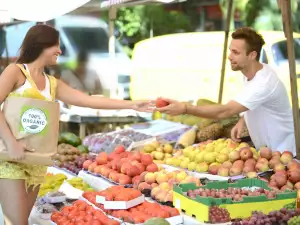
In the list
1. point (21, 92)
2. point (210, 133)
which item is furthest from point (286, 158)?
point (21, 92)

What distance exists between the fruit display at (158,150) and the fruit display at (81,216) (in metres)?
1.60

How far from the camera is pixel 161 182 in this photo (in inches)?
187

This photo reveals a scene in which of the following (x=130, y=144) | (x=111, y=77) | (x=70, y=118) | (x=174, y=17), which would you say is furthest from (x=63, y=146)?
(x=174, y=17)

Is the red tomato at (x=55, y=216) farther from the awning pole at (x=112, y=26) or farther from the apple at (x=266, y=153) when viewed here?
the awning pole at (x=112, y=26)

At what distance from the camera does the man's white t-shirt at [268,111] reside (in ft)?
16.8

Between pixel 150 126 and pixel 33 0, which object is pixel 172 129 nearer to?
pixel 150 126

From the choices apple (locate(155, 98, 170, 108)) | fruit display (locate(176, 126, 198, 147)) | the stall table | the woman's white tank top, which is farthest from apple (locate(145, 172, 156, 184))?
the stall table

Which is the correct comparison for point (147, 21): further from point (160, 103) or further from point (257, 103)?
point (160, 103)

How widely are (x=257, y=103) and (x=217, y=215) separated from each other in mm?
1627

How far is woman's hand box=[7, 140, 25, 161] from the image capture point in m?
3.79

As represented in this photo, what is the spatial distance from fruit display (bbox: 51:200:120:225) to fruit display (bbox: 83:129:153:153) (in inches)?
89.0

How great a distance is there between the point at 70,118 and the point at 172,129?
2.70m

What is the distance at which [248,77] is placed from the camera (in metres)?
5.35

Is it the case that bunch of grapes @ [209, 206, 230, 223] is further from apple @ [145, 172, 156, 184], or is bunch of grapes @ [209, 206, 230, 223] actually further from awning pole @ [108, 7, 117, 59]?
awning pole @ [108, 7, 117, 59]
